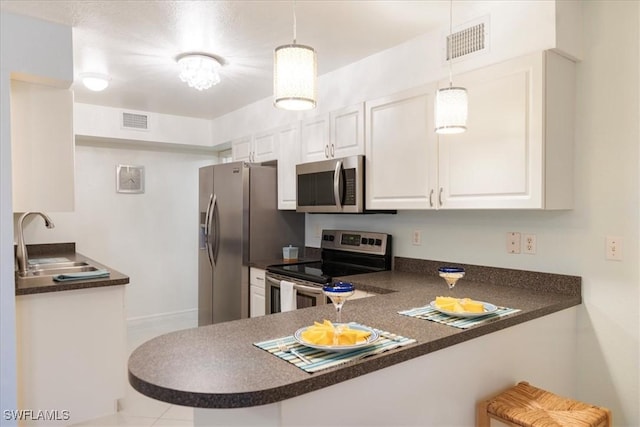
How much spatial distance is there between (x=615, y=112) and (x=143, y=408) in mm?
3166

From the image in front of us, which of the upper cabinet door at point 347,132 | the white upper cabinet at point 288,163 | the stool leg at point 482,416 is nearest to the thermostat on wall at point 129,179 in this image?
the white upper cabinet at point 288,163

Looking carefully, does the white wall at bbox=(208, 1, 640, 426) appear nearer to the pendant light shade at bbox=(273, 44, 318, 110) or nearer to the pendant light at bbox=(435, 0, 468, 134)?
the pendant light at bbox=(435, 0, 468, 134)

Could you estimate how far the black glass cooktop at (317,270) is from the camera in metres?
2.76

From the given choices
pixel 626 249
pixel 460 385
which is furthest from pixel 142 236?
pixel 626 249

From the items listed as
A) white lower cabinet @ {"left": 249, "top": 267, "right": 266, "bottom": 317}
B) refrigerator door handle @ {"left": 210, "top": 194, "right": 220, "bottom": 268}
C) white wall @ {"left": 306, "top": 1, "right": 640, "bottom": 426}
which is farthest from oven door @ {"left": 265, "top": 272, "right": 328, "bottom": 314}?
white wall @ {"left": 306, "top": 1, "right": 640, "bottom": 426}

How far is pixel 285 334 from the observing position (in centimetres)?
148

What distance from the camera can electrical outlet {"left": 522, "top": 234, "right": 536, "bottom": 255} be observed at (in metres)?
2.29

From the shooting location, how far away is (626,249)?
1965 millimetres

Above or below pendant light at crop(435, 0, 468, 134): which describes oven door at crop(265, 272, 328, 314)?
below

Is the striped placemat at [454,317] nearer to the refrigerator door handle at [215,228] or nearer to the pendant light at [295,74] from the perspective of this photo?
the pendant light at [295,74]

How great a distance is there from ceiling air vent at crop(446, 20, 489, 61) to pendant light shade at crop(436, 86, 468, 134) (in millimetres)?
628

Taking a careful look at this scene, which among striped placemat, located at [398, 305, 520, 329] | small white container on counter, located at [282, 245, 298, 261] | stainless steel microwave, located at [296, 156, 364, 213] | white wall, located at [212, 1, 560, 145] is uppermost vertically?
white wall, located at [212, 1, 560, 145]

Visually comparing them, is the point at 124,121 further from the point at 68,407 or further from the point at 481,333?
the point at 481,333

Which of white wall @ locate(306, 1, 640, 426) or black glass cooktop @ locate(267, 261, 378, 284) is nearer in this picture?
white wall @ locate(306, 1, 640, 426)
